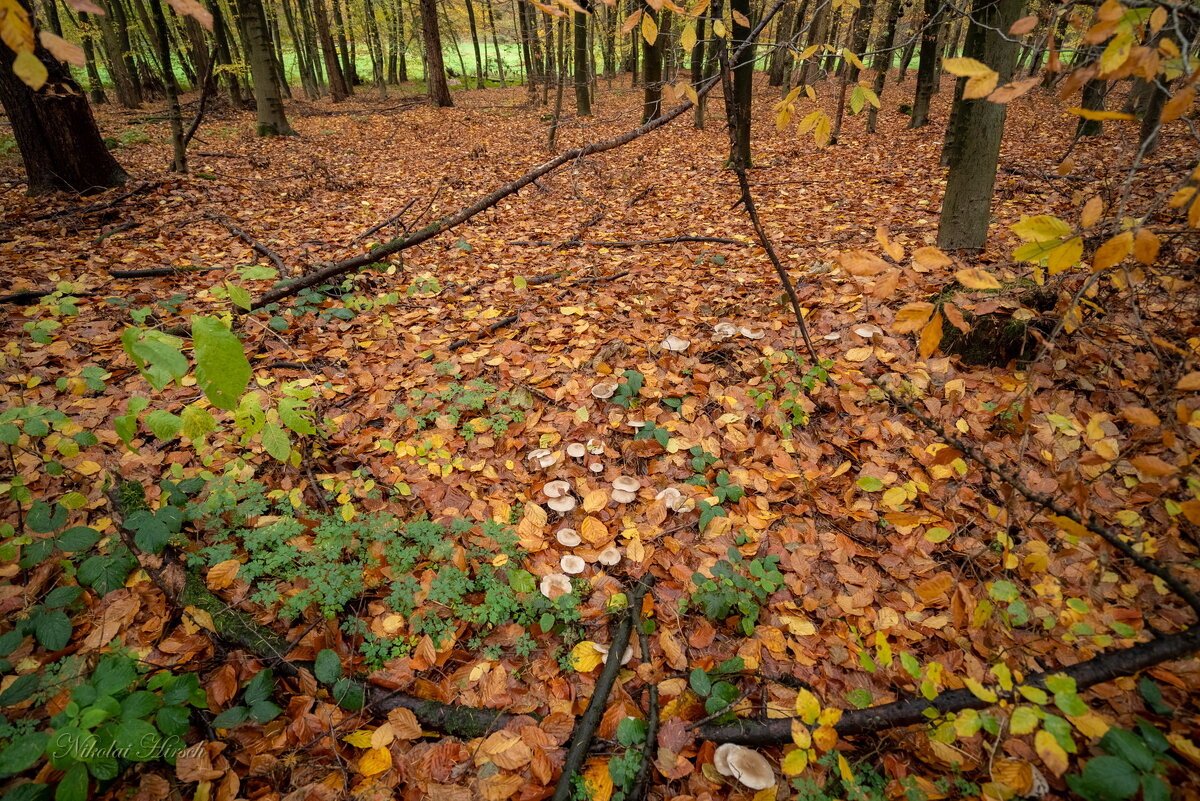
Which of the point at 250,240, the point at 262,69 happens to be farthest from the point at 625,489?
the point at 262,69

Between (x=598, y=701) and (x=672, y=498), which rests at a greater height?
(x=672, y=498)

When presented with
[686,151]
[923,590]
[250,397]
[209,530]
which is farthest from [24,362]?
[686,151]

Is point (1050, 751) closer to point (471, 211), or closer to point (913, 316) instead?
point (913, 316)

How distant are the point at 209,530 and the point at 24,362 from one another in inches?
94.7

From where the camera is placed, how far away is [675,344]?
3.79 meters

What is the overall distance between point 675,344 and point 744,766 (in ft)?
8.52

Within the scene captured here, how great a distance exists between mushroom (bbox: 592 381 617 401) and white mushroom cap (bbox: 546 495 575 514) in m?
0.81

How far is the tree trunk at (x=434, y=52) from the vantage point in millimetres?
14758

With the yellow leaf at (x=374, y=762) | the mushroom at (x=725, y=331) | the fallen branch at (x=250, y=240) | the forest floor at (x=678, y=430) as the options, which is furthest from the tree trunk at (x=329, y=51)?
the yellow leaf at (x=374, y=762)

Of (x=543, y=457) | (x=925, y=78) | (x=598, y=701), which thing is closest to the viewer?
(x=598, y=701)

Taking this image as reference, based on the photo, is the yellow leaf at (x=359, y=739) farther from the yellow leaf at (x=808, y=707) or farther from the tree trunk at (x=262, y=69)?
the tree trunk at (x=262, y=69)

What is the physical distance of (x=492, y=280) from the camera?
5.14 metres

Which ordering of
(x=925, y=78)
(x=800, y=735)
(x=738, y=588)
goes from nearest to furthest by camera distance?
1. (x=800, y=735)
2. (x=738, y=588)
3. (x=925, y=78)

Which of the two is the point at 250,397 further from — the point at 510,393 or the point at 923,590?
the point at 923,590
